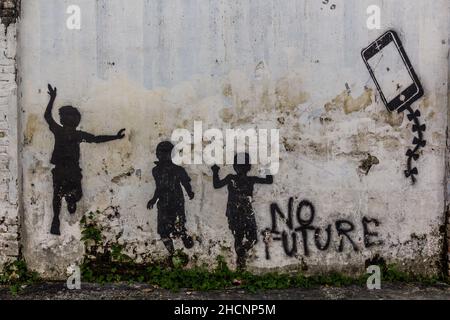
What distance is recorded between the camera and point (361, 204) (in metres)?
4.91

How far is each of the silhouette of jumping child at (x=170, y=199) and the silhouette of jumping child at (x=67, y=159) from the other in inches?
20.2

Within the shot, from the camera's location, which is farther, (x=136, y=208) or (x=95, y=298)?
(x=136, y=208)

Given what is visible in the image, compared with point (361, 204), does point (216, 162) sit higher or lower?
higher

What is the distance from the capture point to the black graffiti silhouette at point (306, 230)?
194 inches

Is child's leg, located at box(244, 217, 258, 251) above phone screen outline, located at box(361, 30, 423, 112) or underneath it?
underneath

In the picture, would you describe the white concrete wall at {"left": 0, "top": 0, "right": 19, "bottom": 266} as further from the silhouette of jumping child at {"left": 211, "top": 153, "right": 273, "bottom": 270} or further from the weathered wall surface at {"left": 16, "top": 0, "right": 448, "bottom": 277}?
the silhouette of jumping child at {"left": 211, "top": 153, "right": 273, "bottom": 270}

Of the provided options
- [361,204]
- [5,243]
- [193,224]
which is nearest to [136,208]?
[193,224]

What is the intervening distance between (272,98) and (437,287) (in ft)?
7.84

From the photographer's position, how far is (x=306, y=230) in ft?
16.1

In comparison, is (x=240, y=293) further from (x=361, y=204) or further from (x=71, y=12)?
(x=71, y=12)

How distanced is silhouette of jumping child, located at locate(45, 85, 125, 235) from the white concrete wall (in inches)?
13.6

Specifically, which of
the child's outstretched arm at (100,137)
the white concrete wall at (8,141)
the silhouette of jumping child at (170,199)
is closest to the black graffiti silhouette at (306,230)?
the silhouette of jumping child at (170,199)

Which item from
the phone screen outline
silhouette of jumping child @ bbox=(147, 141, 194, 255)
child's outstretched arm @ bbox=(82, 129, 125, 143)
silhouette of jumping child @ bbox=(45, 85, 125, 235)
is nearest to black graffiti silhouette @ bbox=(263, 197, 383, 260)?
silhouette of jumping child @ bbox=(147, 141, 194, 255)

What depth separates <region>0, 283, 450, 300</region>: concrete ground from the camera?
15.0ft
